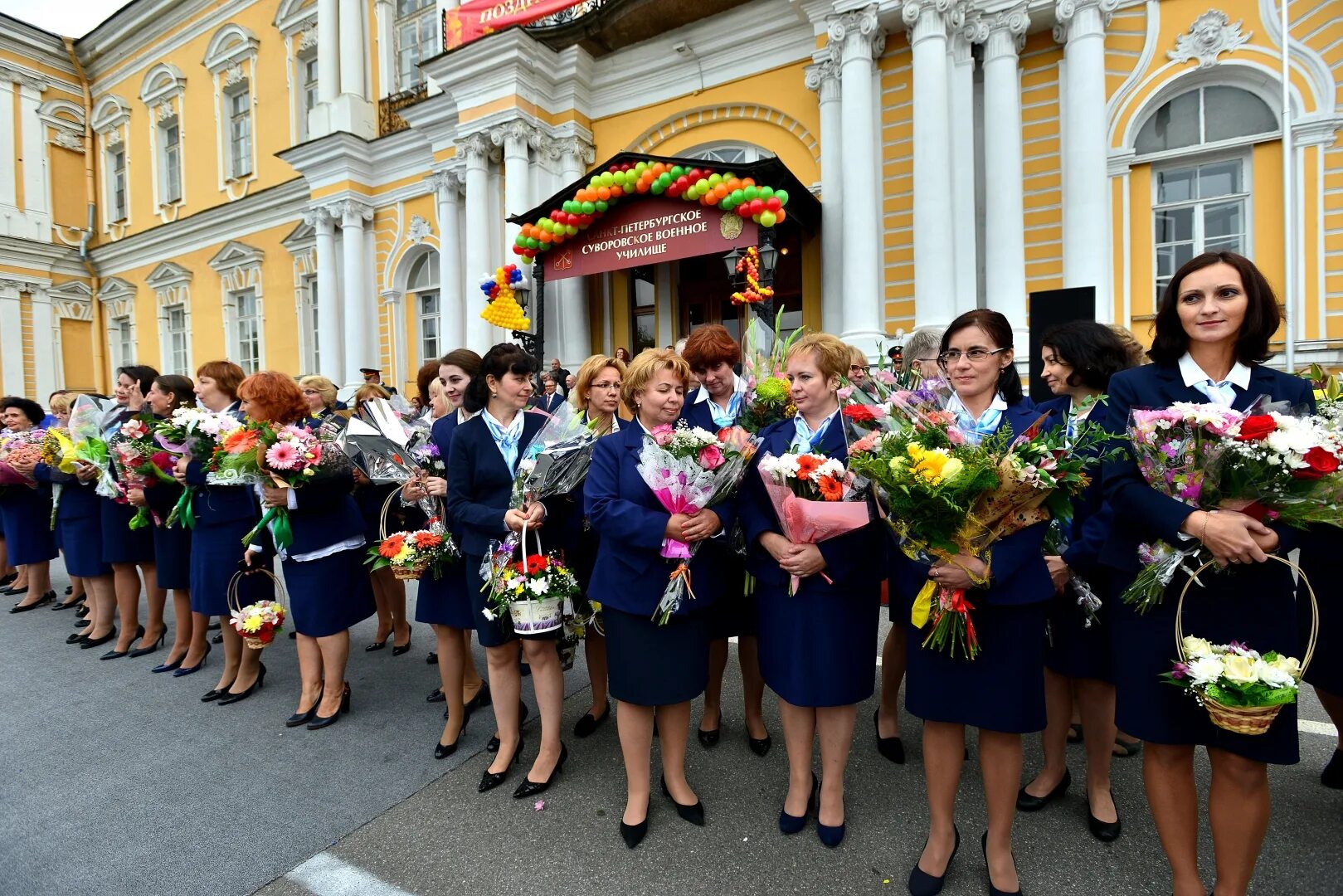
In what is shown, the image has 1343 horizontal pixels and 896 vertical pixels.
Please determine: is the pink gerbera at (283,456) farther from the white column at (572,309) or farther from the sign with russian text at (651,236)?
the white column at (572,309)

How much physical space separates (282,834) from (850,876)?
7.48 ft

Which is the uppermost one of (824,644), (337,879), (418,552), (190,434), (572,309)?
(572,309)

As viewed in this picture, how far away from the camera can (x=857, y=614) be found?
2564 mm

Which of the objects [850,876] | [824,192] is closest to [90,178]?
[824,192]

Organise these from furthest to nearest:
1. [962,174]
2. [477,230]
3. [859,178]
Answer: [477,230]
[859,178]
[962,174]

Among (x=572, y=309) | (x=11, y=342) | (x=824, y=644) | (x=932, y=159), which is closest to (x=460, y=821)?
(x=824, y=644)

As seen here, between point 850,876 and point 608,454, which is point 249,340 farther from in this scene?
point 850,876

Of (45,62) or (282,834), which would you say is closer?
(282,834)

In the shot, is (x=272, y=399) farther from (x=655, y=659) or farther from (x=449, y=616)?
(x=655, y=659)

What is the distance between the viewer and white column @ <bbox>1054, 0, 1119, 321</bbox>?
7.98 meters

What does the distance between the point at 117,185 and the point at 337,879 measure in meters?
27.8

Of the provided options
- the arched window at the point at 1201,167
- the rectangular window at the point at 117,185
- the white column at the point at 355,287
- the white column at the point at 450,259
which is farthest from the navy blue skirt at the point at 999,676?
the rectangular window at the point at 117,185

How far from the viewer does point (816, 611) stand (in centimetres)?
252

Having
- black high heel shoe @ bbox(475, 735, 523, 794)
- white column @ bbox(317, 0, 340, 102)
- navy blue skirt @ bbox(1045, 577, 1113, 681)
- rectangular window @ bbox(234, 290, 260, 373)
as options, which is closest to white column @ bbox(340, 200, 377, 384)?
white column @ bbox(317, 0, 340, 102)
